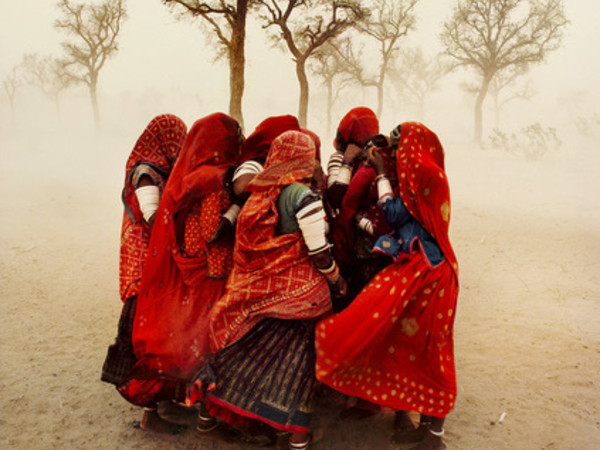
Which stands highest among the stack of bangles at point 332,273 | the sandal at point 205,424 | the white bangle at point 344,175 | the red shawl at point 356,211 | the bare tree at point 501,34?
the bare tree at point 501,34

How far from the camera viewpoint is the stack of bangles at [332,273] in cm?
248

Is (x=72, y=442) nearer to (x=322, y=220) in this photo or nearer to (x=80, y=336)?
(x=80, y=336)

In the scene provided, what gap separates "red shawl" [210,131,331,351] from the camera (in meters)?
2.42

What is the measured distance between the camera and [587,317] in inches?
171

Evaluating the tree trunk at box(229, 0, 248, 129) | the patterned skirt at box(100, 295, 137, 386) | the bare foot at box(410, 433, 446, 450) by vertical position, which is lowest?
the bare foot at box(410, 433, 446, 450)

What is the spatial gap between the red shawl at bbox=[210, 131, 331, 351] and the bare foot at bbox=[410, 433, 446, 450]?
1064 mm

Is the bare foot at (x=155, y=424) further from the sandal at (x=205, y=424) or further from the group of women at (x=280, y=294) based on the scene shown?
the sandal at (x=205, y=424)

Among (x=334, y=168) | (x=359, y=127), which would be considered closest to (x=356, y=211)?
(x=334, y=168)

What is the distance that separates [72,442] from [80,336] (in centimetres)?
150

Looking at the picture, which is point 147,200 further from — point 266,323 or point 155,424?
point 155,424

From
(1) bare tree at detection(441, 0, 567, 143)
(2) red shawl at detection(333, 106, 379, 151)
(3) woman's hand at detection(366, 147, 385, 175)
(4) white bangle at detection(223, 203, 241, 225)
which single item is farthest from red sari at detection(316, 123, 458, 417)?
(1) bare tree at detection(441, 0, 567, 143)

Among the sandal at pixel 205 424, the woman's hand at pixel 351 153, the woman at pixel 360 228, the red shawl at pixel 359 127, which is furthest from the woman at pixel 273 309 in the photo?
the red shawl at pixel 359 127

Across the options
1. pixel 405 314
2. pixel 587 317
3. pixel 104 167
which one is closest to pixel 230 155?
pixel 405 314

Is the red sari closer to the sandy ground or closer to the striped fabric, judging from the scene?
the sandy ground
